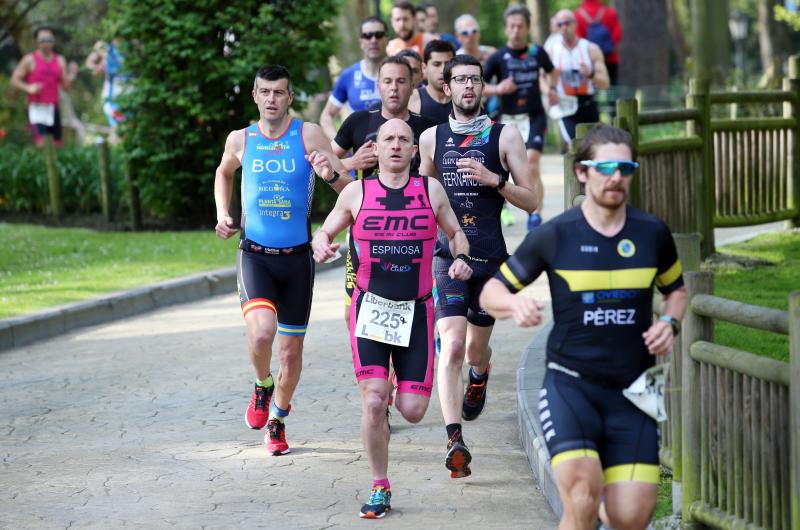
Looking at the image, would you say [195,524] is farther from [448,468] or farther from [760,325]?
[760,325]

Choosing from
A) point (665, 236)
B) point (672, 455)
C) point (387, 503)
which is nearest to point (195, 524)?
point (387, 503)

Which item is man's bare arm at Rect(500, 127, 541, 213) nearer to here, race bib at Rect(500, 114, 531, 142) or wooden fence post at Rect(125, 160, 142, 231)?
race bib at Rect(500, 114, 531, 142)

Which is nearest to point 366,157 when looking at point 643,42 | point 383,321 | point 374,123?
point 374,123

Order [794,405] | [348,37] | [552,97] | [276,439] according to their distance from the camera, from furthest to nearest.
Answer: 1. [348,37]
2. [552,97]
3. [276,439]
4. [794,405]

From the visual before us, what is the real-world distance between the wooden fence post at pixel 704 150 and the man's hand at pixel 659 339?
27.6ft

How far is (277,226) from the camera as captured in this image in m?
8.17

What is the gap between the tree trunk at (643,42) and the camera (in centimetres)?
3309

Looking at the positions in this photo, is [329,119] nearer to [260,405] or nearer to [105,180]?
[260,405]

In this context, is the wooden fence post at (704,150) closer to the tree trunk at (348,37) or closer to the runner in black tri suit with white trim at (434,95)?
the runner in black tri suit with white trim at (434,95)

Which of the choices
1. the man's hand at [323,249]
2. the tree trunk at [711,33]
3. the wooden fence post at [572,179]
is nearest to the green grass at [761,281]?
the wooden fence post at [572,179]

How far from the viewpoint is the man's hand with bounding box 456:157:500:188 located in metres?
7.43

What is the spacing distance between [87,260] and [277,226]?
8313 mm

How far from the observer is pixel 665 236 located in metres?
5.33

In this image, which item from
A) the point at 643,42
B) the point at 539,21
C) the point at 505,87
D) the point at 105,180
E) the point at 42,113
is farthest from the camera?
the point at 539,21
